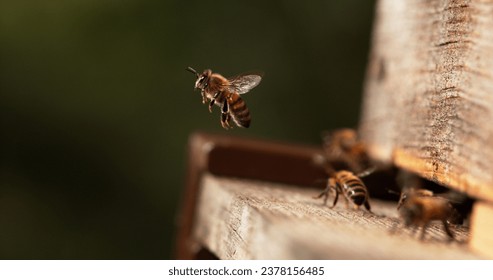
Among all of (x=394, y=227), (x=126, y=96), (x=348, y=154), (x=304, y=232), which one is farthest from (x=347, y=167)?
(x=126, y=96)

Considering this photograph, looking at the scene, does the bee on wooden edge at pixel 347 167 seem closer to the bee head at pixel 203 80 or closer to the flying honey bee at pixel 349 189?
the flying honey bee at pixel 349 189

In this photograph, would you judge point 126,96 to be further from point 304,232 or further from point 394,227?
point 304,232

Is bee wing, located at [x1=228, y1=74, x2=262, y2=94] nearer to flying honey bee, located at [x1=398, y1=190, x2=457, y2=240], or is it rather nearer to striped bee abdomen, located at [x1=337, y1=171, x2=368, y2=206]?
striped bee abdomen, located at [x1=337, y1=171, x2=368, y2=206]

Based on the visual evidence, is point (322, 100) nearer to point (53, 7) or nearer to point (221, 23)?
point (221, 23)

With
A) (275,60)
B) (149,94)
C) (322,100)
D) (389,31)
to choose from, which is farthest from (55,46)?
(389,31)

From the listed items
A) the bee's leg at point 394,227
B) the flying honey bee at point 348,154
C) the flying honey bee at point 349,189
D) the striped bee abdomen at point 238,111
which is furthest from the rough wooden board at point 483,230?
the flying honey bee at point 348,154
